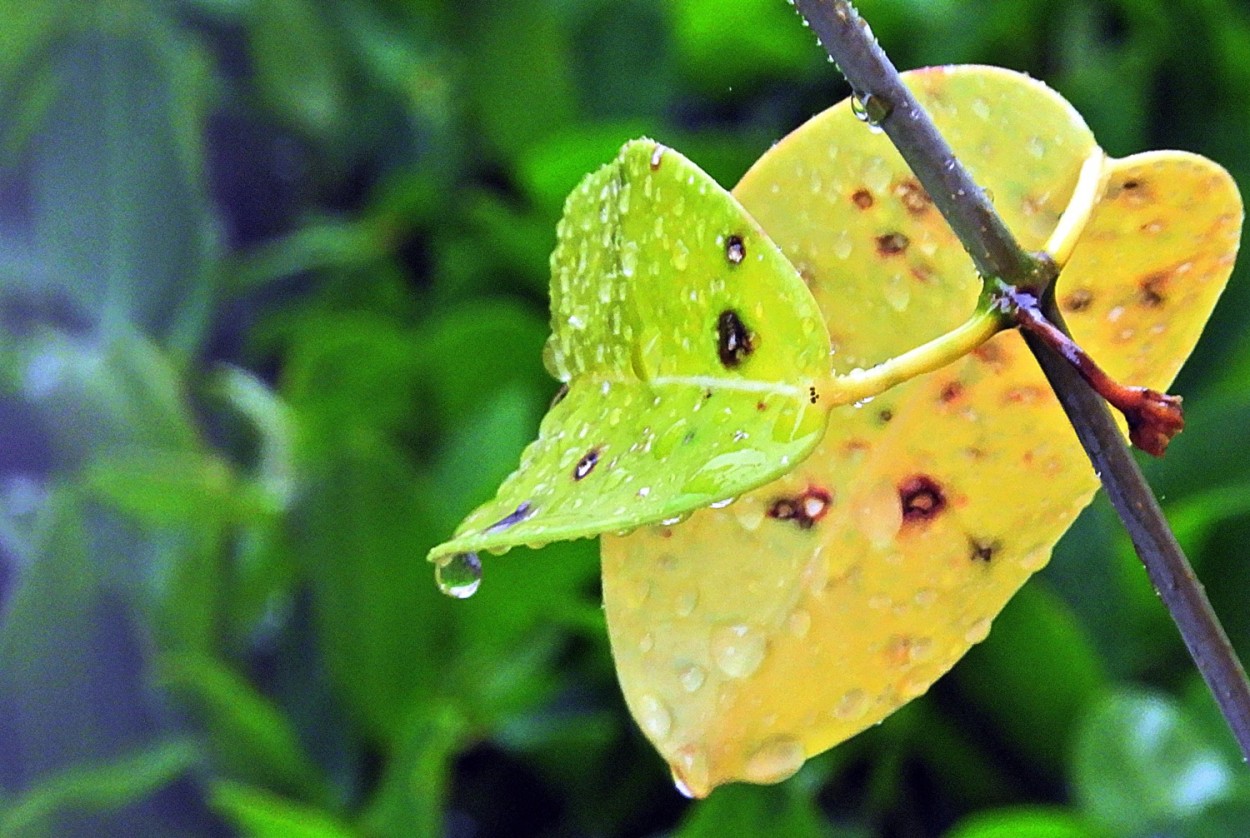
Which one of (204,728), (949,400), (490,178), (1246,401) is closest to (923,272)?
(949,400)

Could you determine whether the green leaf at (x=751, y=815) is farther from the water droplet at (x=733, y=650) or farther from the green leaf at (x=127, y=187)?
the green leaf at (x=127, y=187)

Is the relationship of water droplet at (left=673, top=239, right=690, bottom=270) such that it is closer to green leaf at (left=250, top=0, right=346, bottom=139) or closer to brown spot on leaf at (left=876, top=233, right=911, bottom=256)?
brown spot on leaf at (left=876, top=233, right=911, bottom=256)

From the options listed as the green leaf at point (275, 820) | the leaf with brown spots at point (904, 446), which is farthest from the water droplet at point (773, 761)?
the green leaf at point (275, 820)

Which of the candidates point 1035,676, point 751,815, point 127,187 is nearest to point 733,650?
point 751,815

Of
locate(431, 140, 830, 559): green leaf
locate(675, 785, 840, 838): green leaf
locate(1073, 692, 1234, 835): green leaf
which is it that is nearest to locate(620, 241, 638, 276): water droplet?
locate(431, 140, 830, 559): green leaf

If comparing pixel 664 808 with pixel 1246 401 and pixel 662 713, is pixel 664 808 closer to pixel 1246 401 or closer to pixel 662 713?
pixel 1246 401

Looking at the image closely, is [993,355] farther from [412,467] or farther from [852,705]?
[412,467]
